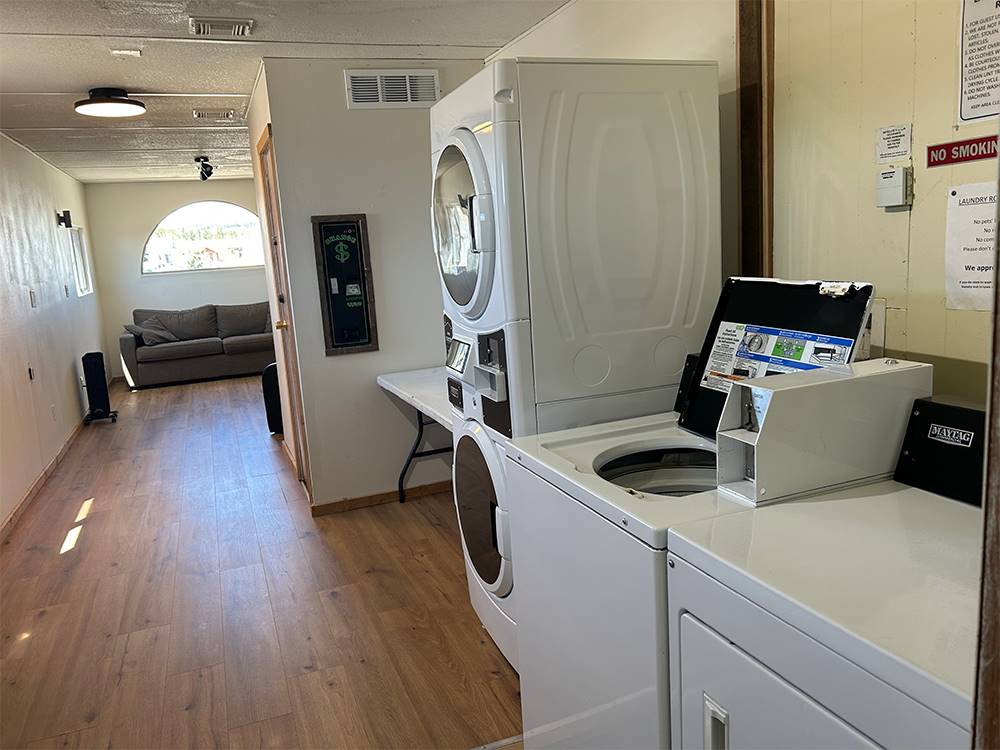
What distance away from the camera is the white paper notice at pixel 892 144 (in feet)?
5.55

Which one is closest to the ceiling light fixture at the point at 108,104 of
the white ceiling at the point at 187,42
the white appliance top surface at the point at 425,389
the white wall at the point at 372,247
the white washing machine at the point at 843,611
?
the white ceiling at the point at 187,42

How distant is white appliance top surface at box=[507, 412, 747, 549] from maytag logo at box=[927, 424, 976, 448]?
0.38 m

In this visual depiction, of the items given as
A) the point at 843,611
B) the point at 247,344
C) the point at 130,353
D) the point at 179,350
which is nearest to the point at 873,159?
the point at 843,611

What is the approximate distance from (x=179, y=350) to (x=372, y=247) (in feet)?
18.2

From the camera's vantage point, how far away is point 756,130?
217 cm

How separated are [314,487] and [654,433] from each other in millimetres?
2642

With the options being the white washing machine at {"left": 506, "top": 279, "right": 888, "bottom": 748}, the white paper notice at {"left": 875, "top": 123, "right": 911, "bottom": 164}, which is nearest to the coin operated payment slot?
the white washing machine at {"left": 506, "top": 279, "right": 888, "bottom": 748}

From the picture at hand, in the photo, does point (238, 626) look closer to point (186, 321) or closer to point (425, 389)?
point (425, 389)

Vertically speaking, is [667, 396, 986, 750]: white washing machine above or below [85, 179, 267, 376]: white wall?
below

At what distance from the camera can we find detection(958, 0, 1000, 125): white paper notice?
1455 mm

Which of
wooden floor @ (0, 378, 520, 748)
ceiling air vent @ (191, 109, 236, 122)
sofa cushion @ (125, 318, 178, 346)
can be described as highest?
ceiling air vent @ (191, 109, 236, 122)

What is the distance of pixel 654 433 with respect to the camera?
1.91 m

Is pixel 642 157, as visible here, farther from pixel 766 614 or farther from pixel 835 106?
pixel 766 614

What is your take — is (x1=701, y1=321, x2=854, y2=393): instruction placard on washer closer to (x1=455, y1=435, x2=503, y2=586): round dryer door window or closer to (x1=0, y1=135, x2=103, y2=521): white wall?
(x1=455, y1=435, x2=503, y2=586): round dryer door window
